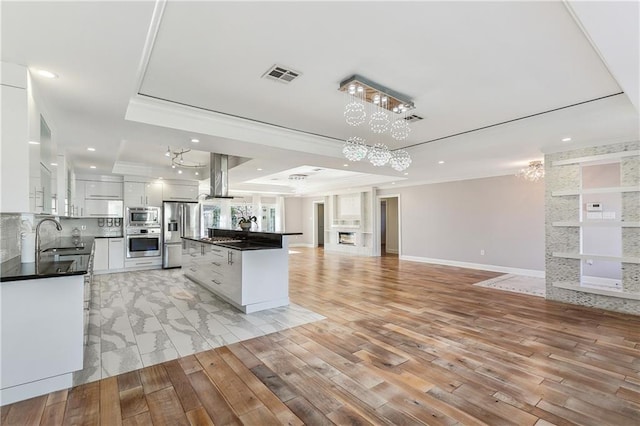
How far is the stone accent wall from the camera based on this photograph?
4.24m

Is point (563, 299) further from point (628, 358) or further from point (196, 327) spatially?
point (196, 327)

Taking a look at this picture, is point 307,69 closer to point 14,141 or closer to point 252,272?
point 14,141

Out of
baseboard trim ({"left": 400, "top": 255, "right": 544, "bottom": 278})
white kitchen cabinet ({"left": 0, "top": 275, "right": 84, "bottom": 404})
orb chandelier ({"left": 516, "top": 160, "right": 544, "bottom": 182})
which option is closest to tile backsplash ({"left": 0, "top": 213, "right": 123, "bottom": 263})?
white kitchen cabinet ({"left": 0, "top": 275, "right": 84, "bottom": 404})

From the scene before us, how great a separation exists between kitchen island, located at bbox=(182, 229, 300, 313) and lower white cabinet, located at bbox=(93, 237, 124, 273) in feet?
10.9

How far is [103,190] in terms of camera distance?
7.29m

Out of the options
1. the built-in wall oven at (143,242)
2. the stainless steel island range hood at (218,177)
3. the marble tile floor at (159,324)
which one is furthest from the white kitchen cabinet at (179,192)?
the marble tile floor at (159,324)

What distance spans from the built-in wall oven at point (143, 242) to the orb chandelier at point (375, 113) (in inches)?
228

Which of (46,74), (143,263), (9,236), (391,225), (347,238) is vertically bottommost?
(143,263)

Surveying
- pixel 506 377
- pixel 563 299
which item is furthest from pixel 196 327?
pixel 563 299

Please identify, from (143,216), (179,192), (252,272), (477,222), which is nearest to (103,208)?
(143,216)

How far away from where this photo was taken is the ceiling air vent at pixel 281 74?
8.95 feet

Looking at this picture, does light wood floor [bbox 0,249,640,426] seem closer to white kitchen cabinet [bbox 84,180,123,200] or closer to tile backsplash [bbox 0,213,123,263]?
tile backsplash [bbox 0,213,123,263]

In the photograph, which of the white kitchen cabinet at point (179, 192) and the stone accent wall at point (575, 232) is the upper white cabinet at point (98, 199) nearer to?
the white kitchen cabinet at point (179, 192)

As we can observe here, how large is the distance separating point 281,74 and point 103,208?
6706 millimetres
